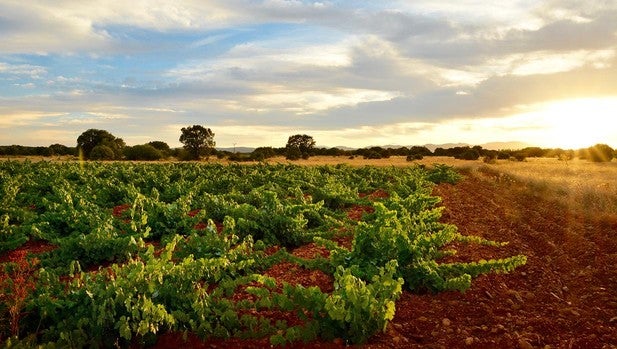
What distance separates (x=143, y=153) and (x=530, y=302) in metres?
64.7

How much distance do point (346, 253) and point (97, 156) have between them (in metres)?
60.7

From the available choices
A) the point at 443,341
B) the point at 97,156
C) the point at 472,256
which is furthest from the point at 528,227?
the point at 97,156

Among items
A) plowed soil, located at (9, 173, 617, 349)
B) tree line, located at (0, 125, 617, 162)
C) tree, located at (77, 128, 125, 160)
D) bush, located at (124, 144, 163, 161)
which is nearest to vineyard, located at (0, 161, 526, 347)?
plowed soil, located at (9, 173, 617, 349)

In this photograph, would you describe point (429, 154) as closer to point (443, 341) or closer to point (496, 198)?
point (496, 198)

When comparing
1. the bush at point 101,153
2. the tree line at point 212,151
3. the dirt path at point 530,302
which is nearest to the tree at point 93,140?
the tree line at point 212,151

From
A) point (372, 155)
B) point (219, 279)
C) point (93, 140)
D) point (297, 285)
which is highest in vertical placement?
point (93, 140)

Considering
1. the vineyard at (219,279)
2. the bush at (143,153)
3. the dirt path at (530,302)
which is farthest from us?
the bush at (143,153)

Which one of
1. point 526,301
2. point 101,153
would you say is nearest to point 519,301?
point 526,301

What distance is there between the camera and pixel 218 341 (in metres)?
5.30

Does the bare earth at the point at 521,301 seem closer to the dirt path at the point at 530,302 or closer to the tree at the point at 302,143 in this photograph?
the dirt path at the point at 530,302

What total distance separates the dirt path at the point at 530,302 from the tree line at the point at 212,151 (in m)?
50.0

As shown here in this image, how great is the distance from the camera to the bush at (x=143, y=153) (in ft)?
217

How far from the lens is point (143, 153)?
67.6 meters

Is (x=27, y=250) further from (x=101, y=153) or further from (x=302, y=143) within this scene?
(x=302, y=143)
